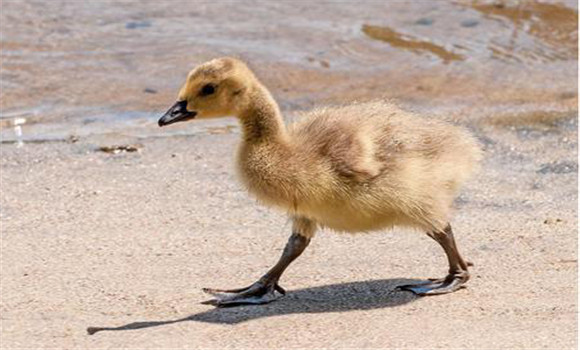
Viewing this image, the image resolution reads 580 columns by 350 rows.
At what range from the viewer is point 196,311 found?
5137mm

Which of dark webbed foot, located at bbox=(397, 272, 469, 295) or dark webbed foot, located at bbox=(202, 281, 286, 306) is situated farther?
dark webbed foot, located at bbox=(397, 272, 469, 295)

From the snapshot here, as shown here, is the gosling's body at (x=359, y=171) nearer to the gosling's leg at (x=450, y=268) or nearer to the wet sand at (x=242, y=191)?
the gosling's leg at (x=450, y=268)

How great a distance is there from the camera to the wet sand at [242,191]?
196 inches

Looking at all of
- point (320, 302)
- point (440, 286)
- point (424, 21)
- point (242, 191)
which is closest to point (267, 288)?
point (320, 302)

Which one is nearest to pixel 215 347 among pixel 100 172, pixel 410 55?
pixel 100 172

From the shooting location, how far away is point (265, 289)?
528 cm

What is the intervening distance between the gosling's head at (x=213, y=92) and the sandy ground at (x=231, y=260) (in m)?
0.75

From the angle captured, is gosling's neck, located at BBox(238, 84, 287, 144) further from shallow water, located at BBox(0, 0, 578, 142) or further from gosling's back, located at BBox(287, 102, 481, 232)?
shallow water, located at BBox(0, 0, 578, 142)

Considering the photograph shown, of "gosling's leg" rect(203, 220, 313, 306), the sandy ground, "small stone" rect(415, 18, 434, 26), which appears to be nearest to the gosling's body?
"gosling's leg" rect(203, 220, 313, 306)

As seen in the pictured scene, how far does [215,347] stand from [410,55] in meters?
5.68

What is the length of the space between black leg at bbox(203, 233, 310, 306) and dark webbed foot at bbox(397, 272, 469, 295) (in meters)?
0.47

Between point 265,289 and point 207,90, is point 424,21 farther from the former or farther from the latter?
point 265,289

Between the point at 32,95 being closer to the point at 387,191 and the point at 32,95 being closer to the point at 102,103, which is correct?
the point at 102,103

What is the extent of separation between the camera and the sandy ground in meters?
4.81
